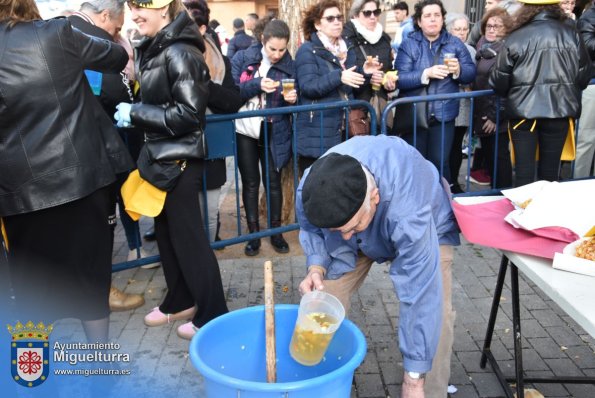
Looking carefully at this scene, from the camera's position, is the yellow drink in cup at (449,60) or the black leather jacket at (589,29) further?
the black leather jacket at (589,29)

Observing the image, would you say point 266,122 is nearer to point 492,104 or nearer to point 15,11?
point 15,11

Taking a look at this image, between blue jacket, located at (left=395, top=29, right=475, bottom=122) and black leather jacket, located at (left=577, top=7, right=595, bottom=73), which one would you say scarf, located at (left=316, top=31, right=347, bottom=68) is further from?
black leather jacket, located at (left=577, top=7, right=595, bottom=73)

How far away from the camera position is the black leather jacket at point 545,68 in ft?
14.4

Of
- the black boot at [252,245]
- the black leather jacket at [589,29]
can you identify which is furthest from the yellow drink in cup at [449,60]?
the black boot at [252,245]

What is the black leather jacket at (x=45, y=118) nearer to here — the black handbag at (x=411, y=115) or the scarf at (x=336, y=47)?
the scarf at (x=336, y=47)

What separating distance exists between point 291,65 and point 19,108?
2707mm

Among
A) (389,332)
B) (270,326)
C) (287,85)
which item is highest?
(287,85)

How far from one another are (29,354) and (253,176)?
242 centimetres

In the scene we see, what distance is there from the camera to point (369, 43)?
516cm

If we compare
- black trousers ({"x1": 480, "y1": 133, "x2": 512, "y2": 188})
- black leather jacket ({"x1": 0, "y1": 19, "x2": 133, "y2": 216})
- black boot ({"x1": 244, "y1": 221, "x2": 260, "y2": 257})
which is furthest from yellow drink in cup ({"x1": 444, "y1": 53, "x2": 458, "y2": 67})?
black leather jacket ({"x1": 0, "y1": 19, "x2": 133, "y2": 216})

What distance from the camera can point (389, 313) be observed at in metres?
3.89

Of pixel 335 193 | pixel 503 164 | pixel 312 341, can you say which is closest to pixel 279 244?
pixel 503 164

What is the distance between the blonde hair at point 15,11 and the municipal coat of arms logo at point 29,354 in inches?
57.0

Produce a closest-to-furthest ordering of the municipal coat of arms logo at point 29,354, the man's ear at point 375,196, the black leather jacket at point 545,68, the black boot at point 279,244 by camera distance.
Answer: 1. the man's ear at point 375,196
2. the municipal coat of arms logo at point 29,354
3. the black leather jacket at point 545,68
4. the black boot at point 279,244
